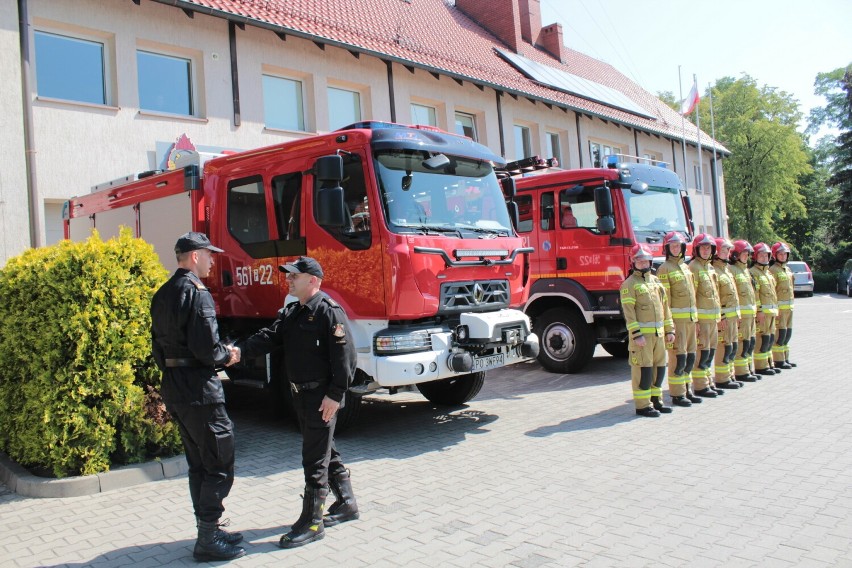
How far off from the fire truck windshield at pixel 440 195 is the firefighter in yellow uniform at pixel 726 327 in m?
3.30

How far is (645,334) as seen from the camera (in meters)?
7.05

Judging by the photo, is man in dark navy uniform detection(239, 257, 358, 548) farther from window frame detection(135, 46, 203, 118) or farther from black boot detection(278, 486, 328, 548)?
window frame detection(135, 46, 203, 118)

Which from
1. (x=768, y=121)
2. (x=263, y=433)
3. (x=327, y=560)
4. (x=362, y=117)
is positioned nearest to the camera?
(x=327, y=560)

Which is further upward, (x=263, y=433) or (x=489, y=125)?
(x=489, y=125)

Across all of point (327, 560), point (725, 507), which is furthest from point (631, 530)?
point (327, 560)

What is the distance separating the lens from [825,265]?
4397 cm

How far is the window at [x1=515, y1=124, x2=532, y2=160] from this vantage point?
1983 cm

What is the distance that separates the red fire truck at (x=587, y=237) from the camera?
917 centimetres

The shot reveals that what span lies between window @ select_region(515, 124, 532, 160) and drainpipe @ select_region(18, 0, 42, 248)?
1293 cm

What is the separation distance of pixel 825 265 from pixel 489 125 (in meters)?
35.6

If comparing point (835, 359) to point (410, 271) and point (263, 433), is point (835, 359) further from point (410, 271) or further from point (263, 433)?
point (263, 433)

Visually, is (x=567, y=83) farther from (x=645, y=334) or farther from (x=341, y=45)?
(x=645, y=334)

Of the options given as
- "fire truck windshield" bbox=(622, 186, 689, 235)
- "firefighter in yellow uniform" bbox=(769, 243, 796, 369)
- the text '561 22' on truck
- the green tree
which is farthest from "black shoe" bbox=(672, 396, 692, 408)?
the green tree

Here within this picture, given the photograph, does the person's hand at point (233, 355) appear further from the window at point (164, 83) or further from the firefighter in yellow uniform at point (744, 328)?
the window at point (164, 83)
